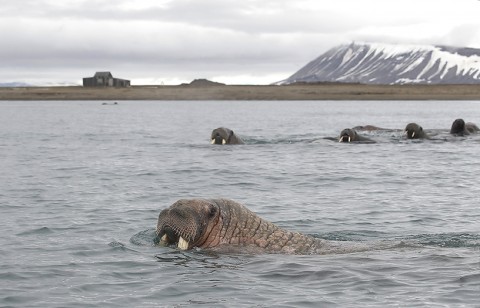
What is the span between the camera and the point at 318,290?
10.6 meters

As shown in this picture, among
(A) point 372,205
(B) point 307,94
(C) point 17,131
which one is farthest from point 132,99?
(A) point 372,205

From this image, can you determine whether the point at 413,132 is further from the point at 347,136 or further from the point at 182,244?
the point at 182,244

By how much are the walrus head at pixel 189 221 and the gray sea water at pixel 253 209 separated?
8.0 inches

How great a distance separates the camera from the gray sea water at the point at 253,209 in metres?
10.6

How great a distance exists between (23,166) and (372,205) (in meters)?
12.6

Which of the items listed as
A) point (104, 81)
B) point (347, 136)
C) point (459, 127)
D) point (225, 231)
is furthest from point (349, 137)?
point (104, 81)

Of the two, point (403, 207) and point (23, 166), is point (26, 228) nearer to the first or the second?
point (403, 207)

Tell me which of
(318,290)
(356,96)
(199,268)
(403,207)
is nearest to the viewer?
(318,290)

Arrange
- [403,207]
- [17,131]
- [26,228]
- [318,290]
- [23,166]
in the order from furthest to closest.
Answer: [17,131]
[23,166]
[403,207]
[26,228]
[318,290]

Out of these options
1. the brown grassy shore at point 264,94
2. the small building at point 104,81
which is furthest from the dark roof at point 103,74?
the brown grassy shore at point 264,94

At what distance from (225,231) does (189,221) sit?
1.91 feet

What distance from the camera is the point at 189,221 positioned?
12250mm

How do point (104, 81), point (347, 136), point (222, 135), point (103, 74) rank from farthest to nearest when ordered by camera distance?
point (103, 74) → point (104, 81) → point (347, 136) → point (222, 135)

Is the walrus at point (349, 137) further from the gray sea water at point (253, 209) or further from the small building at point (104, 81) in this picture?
the small building at point (104, 81)
